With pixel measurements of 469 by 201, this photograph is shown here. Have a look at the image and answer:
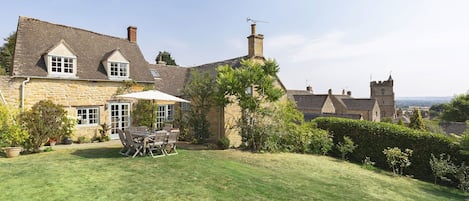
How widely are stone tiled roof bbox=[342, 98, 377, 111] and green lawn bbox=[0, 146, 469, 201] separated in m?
51.8

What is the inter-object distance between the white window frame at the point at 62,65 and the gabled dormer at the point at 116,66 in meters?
1.95

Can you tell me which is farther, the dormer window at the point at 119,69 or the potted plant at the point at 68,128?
the dormer window at the point at 119,69

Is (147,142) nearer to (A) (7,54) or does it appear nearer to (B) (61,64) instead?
(B) (61,64)

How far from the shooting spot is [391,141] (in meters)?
13.7

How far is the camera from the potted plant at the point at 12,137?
1080 cm

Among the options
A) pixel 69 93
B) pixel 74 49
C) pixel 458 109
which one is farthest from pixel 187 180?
pixel 458 109

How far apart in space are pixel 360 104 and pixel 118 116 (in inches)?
2244

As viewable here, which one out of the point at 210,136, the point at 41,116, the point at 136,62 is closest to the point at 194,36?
the point at 136,62

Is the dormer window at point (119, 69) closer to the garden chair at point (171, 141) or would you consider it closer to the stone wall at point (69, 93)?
the stone wall at point (69, 93)

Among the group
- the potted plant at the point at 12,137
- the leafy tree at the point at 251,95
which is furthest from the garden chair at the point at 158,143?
the potted plant at the point at 12,137

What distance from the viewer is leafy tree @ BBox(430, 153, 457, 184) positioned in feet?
36.7

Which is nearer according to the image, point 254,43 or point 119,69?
point 119,69

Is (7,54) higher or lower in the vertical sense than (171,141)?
higher

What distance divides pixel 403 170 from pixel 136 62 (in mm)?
18901
